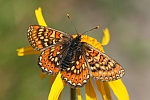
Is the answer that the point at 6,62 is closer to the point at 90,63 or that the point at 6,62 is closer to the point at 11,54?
the point at 11,54

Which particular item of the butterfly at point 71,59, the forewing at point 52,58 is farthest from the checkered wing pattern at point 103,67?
the forewing at point 52,58

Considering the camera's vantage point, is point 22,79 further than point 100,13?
No

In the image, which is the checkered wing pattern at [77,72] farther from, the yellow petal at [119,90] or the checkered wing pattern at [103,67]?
the yellow petal at [119,90]

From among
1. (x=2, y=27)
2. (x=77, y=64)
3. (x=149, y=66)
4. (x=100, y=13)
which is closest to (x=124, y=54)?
(x=149, y=66)

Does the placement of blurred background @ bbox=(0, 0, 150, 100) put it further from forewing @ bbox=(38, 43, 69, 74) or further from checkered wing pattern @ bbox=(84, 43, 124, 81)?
checkered wing pattern @ bbox=(84, 43, 124, 81)

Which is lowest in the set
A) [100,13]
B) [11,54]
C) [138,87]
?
[138,87]

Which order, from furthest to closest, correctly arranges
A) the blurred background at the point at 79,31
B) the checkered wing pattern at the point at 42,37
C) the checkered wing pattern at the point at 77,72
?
1. the blurred background at the point at 79,31
2. the checkered wing pattern at the point at 42,37
3. the checkered wing pattern at the point at 77,72

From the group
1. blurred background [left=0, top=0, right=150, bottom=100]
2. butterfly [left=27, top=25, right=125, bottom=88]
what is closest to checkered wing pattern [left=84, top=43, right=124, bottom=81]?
butterfly [left=27, top=25, right=125, bottom=88]
